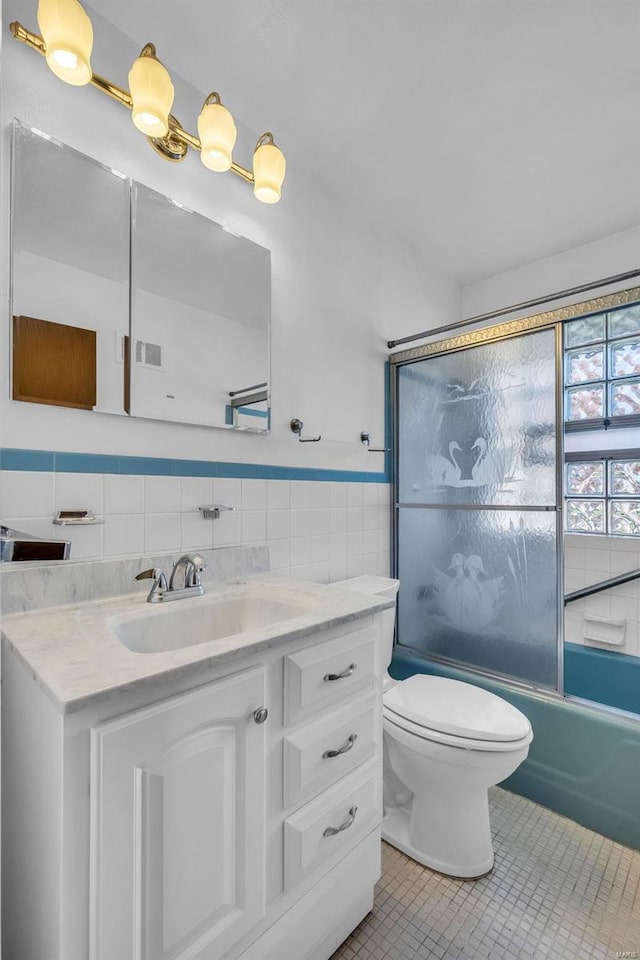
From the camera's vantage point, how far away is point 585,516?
2.48m

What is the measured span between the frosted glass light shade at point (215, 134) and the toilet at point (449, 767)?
1559 millimetres

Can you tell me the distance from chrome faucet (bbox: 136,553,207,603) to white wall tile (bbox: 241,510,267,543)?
0.32 metres

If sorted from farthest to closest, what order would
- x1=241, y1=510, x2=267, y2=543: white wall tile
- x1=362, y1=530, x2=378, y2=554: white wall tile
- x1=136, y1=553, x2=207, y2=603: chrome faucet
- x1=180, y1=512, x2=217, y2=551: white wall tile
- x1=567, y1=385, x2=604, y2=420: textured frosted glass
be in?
x1=567, y1=385, x2=604, y2=420: textured frosted glass, x1=362, y1=530, x2=378, y2=554: white wall tile, x1=241, y1=510, x2=267, y2=543: white wall tile, x1=180, y1=512, x2=217, y2=551: white wall tile, x1=136, y1=553, x2=207, y2=603: chrome faucet

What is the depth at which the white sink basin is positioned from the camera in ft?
3.64

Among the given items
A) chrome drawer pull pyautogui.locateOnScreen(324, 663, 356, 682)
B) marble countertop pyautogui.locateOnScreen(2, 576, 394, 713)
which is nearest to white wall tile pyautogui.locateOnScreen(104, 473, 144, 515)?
marble countertop pyautogui.locateOnScreen(2, 576, 394, 713)

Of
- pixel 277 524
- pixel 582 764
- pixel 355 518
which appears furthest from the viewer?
pixel 355 518

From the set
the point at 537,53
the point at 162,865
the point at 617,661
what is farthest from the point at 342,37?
the point at 617,661

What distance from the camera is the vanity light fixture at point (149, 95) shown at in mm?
1049

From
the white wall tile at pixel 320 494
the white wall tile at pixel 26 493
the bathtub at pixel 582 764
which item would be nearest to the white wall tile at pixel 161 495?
the white wall tile at pixel 26 493

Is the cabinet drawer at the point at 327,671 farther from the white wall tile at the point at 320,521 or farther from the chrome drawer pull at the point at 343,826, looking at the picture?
the white wall tile at the point at 320,521

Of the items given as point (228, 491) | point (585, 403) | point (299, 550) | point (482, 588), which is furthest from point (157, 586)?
point (585, 403)

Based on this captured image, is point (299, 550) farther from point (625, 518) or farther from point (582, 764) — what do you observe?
point (625, 518)

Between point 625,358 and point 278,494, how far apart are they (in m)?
1.92

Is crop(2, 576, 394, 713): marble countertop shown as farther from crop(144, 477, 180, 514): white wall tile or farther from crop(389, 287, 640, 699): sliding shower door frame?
crop(389, 287, 640, 699): sliding shower door frame
